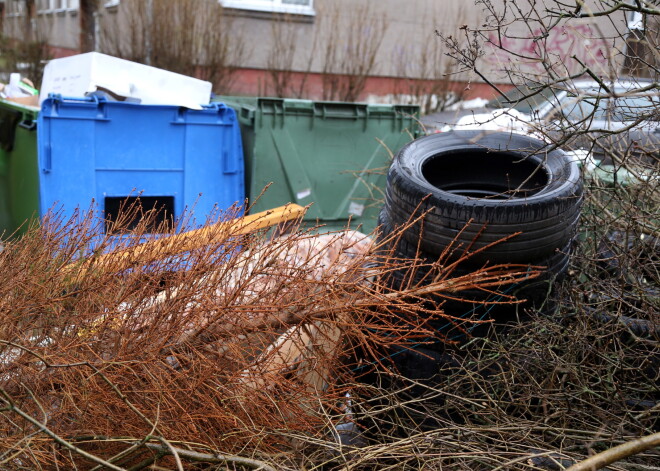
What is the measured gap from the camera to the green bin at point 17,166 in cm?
529

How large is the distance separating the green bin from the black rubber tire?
326 cm

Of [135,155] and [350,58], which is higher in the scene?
[350,58]

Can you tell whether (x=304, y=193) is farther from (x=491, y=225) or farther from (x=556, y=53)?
(x=491, y=225)

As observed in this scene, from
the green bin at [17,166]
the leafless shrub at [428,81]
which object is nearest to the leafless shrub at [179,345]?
the green bin at [17,166]

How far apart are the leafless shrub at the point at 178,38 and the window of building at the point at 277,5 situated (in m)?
1.57

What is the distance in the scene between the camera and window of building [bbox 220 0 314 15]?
11856 millimetres

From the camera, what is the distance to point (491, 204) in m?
2.97

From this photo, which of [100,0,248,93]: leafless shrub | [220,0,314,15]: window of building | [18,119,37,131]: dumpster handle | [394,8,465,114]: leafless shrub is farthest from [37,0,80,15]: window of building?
[18,119,37,131]: dumpster handle

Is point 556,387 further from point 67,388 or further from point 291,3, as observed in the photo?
point 291,3

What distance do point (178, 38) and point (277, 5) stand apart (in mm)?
3099

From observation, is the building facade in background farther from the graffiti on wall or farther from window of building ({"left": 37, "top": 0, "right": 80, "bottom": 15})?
the graffiti on wall

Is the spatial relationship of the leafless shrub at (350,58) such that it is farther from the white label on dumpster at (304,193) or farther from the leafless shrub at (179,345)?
the leafless shrub at (179,345)

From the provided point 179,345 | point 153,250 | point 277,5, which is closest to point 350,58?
point 277,5

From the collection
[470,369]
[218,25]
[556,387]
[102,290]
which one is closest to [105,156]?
[102,290]
